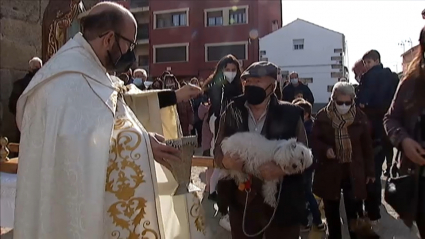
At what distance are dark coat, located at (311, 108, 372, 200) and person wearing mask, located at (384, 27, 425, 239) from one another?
58.0 inches

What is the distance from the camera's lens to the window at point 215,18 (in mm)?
34562

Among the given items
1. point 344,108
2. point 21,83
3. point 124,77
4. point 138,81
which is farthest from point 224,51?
point 344,108

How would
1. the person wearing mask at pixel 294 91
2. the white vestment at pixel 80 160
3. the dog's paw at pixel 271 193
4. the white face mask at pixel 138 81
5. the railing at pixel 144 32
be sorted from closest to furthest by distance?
1. the white vestment at pixel 80 160
2. the dog's paw at pixel 271 193
3. the white face mask at pixel 138 81
4. the person wearing mask at pixel 294 91
5. the railing at pixel 144 32

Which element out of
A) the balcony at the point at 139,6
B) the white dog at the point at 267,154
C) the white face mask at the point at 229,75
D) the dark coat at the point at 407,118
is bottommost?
the white dog at the point at 267,154

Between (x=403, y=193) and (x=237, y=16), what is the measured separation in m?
31.9

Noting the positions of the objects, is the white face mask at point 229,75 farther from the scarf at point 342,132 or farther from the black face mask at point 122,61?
the black face mask at point 122,61

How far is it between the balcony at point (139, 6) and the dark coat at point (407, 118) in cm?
3644

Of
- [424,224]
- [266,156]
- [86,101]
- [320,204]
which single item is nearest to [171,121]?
[266,156]

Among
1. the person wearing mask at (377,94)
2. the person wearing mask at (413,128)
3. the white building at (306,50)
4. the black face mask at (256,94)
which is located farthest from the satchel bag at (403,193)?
the white building at (306,50)

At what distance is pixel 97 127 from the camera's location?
7.14ft

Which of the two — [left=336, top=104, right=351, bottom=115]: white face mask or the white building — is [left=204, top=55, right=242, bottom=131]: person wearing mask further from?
the white building

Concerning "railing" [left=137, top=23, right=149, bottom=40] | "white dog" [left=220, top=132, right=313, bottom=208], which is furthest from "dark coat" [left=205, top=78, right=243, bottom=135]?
"railing" [left=137, top=23, right=149, bottom=40]

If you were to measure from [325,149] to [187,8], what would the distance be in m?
31.9

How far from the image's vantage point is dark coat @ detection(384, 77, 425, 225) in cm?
294
